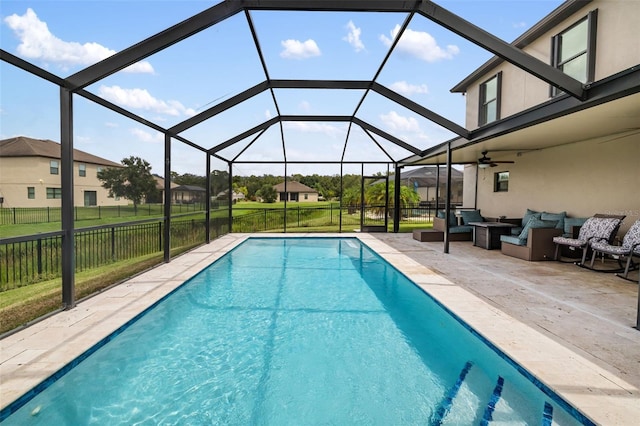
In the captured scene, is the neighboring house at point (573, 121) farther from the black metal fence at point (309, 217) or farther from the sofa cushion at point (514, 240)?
the black metal fence at point (309, 217)

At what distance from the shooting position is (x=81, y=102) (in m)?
3.74

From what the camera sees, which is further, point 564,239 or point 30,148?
point 564,239

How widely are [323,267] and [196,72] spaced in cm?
415

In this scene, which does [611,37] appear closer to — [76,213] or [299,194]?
[76,213]

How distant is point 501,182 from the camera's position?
10312 millimetres

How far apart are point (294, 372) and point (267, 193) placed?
13.1 m

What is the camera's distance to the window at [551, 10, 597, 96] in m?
6.23

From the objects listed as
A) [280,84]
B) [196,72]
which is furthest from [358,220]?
[196,72]

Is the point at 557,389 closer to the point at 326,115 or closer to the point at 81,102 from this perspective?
the point at 81,102

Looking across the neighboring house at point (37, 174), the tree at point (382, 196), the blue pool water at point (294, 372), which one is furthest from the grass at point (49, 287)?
the tree at point (382, 196)

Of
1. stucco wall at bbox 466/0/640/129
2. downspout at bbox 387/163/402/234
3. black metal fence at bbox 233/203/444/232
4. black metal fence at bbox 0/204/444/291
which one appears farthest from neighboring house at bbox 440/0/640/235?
black metal fence at bbox 0/204/444/291

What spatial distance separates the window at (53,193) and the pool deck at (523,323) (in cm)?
120

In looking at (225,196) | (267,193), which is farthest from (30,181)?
(267,193)

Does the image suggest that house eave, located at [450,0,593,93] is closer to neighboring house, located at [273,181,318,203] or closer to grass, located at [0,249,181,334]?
grass, located at [0,249,181,334]
